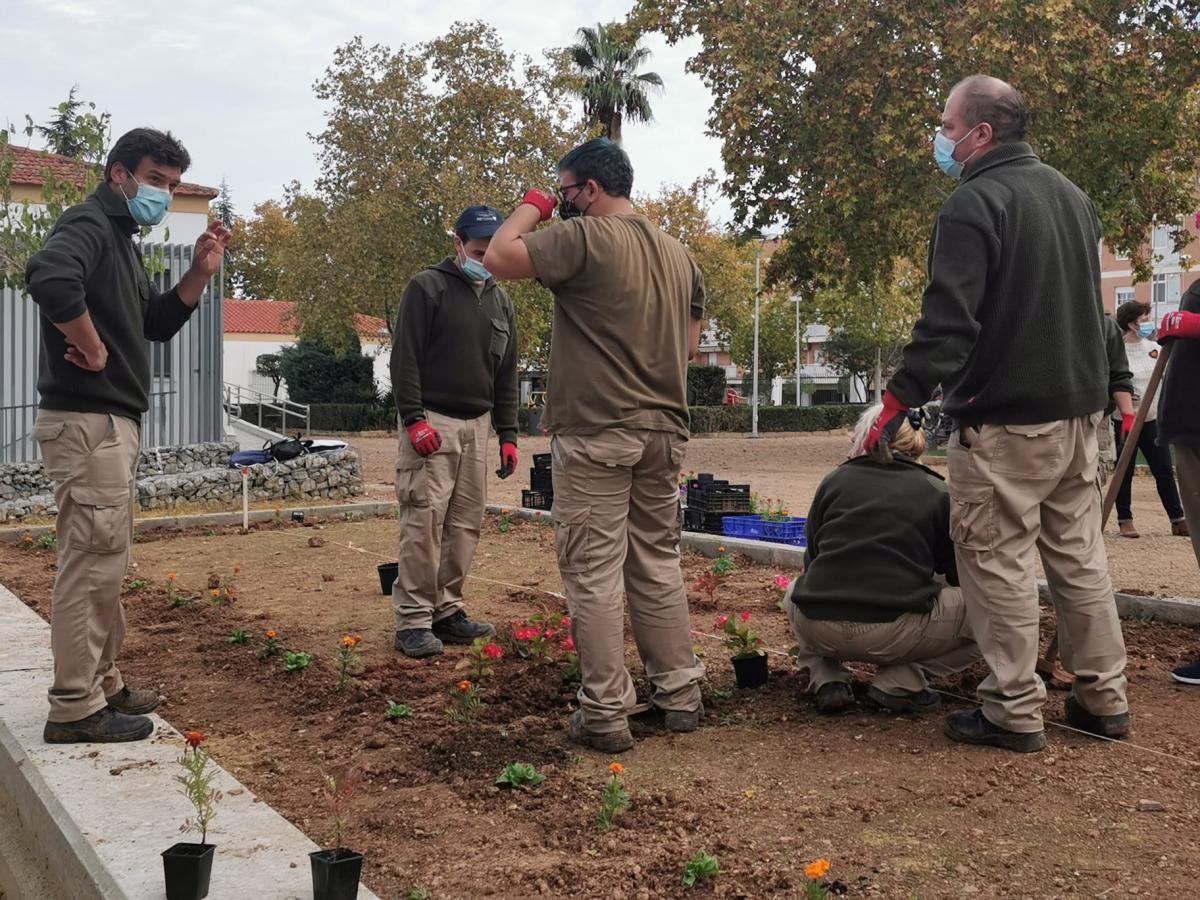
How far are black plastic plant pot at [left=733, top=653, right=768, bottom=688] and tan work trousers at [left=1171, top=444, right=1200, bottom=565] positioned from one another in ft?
6.57

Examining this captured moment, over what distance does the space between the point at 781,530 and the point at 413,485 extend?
4.37 m

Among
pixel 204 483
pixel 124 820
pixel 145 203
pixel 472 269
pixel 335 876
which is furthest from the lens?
pixel 204 483

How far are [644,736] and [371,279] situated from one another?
29946 millimetres

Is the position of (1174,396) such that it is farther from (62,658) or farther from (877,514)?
(62,658)

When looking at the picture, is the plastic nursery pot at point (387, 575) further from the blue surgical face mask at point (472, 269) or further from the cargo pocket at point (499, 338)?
the blue surgical face mask at point (472, 269)

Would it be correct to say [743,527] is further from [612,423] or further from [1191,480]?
[612,423]

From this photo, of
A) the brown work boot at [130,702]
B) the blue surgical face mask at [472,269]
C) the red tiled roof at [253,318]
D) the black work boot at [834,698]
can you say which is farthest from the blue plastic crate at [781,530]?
the red tiled roof at [253,318]

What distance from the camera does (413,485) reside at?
6008 millimetres

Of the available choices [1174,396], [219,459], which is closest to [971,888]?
[1174,396]

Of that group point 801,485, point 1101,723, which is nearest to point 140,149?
point 1101,723

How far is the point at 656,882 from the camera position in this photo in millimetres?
3008

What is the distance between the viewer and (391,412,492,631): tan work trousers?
594 centimetres

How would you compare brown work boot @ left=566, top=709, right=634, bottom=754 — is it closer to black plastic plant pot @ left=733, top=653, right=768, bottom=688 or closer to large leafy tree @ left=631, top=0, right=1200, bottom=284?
black plastic plant pot @ left=733, top=653, right=768, bottom=688

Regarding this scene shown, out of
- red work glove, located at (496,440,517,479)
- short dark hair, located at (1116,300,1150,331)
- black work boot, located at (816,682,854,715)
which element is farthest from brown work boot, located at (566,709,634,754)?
short dark hair, located at (1116,300,1150,331)
